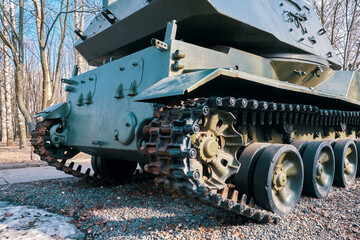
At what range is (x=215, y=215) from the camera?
372 cm

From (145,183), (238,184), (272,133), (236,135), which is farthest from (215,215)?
(145,183)

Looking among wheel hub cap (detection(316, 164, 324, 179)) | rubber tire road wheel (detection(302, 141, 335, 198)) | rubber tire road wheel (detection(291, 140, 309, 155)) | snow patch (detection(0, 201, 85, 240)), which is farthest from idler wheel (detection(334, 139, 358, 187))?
snow patch (detection(0, 201, 85, 240))

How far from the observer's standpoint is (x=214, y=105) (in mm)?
2895

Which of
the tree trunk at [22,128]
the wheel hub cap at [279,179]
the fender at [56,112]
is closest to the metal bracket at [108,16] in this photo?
the fender at [56,112]

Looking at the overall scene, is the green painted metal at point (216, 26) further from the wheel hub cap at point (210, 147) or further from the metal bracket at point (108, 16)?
the wheel hub cap at point (210, 147)

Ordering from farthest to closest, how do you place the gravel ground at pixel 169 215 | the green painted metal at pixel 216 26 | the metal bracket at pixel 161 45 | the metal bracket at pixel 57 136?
the metal bracket at pixel 57 136
the green painted metal at pixel 216 26
the metal bracket at pixel 161 45
the gravel ground at pixel 169 215

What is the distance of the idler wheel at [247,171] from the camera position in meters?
3.62

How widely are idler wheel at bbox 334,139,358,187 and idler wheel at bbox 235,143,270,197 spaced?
2250mm

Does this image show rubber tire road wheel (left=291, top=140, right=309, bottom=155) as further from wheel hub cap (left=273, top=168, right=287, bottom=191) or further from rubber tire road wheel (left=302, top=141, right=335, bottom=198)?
wheel hub cap (left=273, top=168, right=287, bottom=191)

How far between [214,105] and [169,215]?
1678 mm

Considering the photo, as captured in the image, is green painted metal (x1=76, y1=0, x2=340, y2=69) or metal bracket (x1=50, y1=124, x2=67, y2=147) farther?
metal bracket (x1=50, y1=124, x2=67, y2=147)

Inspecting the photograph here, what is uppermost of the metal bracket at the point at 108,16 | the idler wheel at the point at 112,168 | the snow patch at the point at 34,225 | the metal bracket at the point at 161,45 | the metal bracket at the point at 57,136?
the metal bracket at the point at 108,16

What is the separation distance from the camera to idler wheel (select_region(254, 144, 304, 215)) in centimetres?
352

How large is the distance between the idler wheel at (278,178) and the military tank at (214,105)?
14mm
